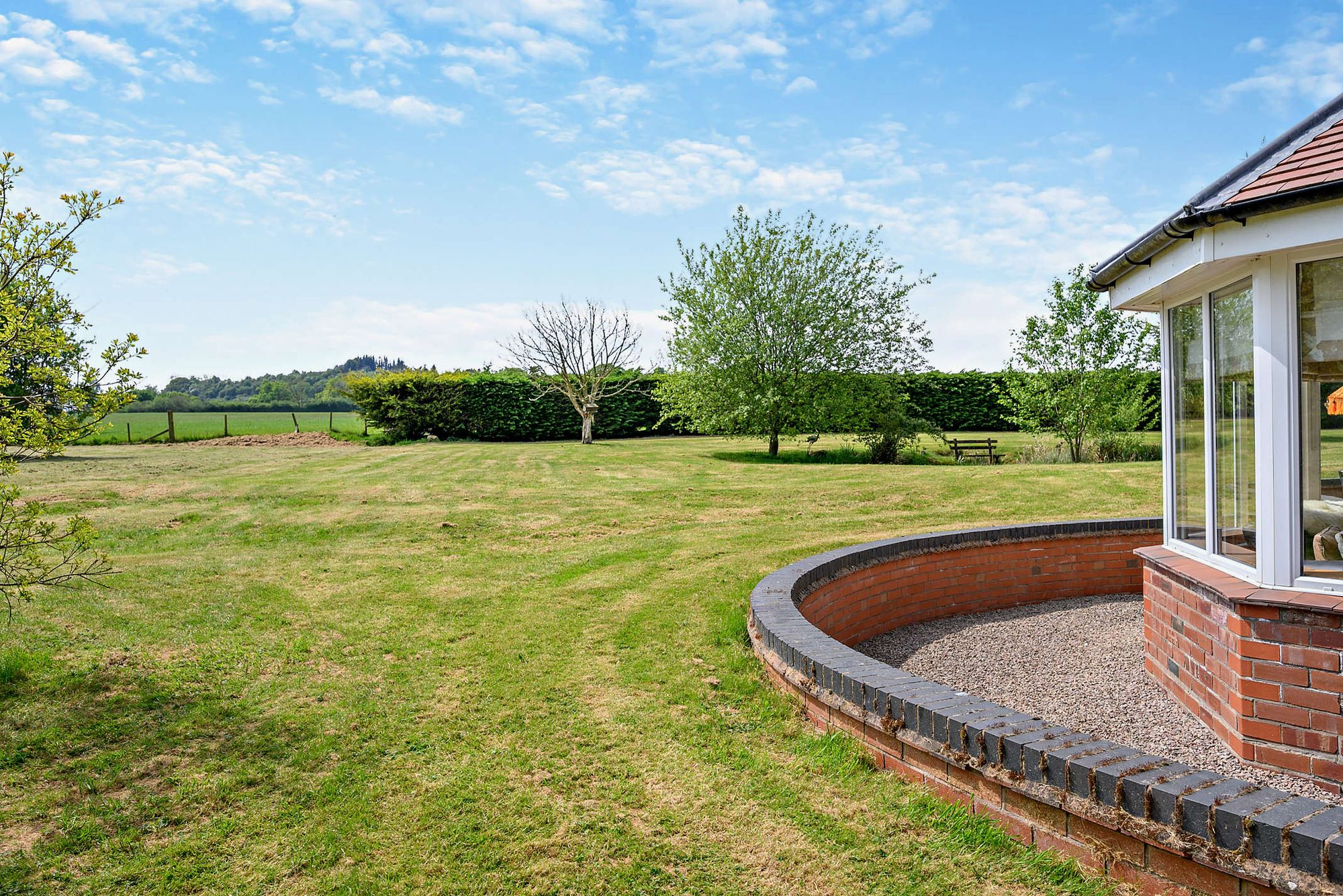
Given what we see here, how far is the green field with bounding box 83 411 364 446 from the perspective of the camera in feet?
101

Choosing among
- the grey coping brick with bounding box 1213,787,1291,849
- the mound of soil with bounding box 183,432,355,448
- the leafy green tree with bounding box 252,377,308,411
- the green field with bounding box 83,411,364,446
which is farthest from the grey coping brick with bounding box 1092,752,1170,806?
the leafy green tree with bounding box 252,377,308,411

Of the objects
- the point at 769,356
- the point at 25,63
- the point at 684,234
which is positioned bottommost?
the point at 769,356

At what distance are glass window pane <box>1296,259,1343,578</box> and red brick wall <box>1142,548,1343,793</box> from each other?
0.93 ft

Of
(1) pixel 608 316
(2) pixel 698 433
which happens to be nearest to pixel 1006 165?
(1) pixel 608 316

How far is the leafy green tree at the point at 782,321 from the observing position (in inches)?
876

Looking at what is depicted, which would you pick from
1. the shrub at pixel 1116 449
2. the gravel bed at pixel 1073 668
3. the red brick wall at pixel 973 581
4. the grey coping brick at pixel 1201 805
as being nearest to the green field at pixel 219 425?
the shrub at pixel 1116 449

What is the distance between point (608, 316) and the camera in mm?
31281

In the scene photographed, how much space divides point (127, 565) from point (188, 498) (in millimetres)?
4881

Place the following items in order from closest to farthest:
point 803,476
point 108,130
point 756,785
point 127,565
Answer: point 756,785, point 127,565, point 108,130, point 803,476

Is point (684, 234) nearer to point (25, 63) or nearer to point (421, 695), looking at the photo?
point (25, 63)

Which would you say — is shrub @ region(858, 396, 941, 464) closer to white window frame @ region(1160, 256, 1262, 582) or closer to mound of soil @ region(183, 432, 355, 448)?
white window frame @ region(1160, 256, 1262, 582)

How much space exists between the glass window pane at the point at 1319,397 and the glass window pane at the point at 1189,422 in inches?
25.7

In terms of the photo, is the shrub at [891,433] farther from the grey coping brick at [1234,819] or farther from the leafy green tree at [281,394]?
the leafy green tree at [281,394]

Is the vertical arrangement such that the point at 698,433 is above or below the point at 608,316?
below
